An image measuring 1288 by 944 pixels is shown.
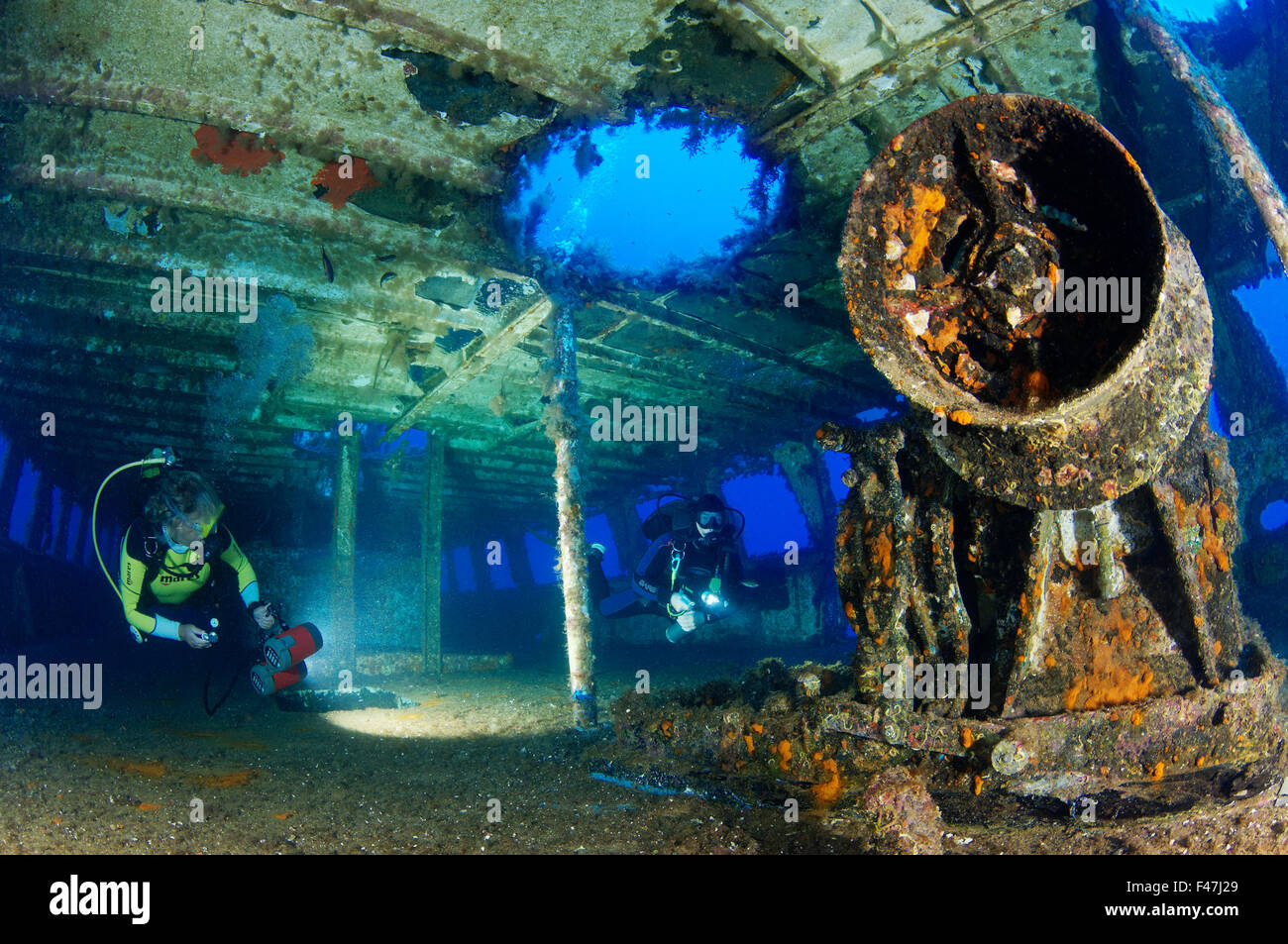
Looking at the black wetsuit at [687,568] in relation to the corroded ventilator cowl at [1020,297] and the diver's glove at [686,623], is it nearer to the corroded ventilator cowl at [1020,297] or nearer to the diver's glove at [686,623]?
the diver's glove at [686,623]

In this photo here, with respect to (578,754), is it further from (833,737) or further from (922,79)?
(922,79)

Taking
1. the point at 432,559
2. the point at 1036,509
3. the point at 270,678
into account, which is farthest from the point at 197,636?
the point at 1036,509

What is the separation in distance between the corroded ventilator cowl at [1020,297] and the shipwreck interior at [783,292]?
1 centimetres

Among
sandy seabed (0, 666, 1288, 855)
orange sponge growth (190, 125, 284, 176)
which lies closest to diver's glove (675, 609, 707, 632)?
sandy seabed (0, 666, 1288, 855)

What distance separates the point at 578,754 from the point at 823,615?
7.67m

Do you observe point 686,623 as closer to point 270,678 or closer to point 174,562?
point 270,678

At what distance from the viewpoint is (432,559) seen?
927cm

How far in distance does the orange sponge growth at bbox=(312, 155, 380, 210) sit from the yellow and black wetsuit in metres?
3.78

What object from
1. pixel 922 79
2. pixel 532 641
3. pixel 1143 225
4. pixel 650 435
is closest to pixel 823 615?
A: pixel 650 435

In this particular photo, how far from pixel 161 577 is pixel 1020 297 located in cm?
769

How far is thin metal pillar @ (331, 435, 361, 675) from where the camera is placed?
8.32 m

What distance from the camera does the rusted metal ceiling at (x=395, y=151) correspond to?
11.5ft

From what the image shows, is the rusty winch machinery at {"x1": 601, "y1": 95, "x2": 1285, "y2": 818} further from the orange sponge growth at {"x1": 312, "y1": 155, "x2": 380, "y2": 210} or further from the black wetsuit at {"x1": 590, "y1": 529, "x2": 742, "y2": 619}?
the black wetsuit at {"x1": 590, "y1": 529, "x2": 742, "y2": 619}

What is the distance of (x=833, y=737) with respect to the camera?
8.52ft
